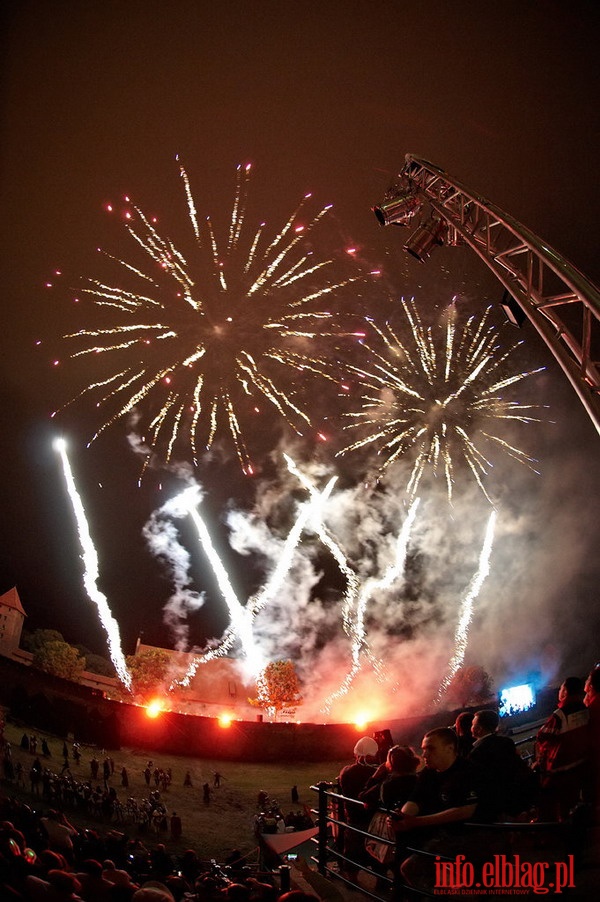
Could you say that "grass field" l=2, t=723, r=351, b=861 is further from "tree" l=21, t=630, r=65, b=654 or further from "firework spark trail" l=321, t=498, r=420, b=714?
"tree" l=21, t=630, r=65, b=654

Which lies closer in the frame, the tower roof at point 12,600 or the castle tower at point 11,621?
the tower roof at point 12,600

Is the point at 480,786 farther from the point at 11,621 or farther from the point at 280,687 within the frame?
the point at 280,687

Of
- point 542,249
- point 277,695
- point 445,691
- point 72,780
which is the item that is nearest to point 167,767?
point 72,780

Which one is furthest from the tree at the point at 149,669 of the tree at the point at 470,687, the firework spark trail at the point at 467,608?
the tree at the point at 470,687

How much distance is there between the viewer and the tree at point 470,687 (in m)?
27.8

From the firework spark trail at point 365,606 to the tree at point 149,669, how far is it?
9.41 metres

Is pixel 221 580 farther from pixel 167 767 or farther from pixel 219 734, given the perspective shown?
pixel 167 767

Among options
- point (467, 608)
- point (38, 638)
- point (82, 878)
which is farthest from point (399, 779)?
point (38, 638)

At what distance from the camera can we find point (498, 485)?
74.3 ft

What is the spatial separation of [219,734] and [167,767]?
2746 millimetres

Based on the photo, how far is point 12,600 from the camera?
88.7 feet

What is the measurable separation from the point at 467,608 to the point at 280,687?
41.1 feet

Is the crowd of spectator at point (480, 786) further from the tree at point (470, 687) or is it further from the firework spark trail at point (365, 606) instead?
the tree at point (470, 687)

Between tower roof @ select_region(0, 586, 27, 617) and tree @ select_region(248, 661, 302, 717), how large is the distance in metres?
13.8
